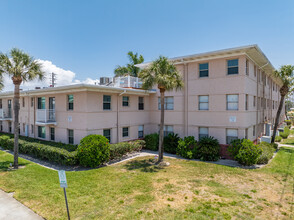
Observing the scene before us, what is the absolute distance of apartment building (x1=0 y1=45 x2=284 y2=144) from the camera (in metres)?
14.9

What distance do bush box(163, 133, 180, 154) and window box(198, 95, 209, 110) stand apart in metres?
3.42

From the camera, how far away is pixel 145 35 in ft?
64.5

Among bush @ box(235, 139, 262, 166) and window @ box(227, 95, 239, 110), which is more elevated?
window @ box(227, 95, 239, 110)

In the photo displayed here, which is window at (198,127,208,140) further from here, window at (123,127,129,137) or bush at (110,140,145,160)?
window at (123,127,129,137)

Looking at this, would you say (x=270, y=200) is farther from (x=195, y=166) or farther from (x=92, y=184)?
(x=92, y=184)

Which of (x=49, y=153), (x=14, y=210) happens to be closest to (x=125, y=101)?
(x=49, y=153)

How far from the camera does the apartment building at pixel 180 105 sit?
14883mm

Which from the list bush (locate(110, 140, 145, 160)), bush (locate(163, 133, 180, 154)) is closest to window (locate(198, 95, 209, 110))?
bush (locate(163, 133, 180, 154))

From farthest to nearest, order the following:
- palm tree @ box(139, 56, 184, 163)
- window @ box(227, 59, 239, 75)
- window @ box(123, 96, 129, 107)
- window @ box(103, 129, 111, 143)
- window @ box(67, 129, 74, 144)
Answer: window @ box(123, 96, 129, 107) < window @ box(103, 129, 111, 143) < window @ box(67, 129, 74, 144) < window @ box(227, 59, 239, 75) < palm tree @ box(139, 56, 184, 163)

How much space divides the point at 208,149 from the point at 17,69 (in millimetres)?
14488

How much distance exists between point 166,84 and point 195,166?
6020mm

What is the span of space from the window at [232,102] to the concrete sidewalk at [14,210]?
1429 centimetres

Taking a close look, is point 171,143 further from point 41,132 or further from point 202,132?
point 41,132

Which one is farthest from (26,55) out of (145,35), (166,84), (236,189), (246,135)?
(246,135)
